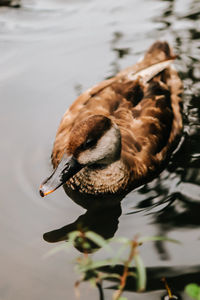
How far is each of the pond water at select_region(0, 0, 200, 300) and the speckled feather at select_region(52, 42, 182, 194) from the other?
17 centimetres

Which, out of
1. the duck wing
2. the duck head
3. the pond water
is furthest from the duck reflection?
the duck wing

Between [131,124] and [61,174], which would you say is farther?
[131,124]

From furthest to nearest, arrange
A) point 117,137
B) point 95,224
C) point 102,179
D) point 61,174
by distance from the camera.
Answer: point 102,179 → point 117,137 → point 95,224 → point 61,174

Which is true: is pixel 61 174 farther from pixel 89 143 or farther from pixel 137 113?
pixel 137 113

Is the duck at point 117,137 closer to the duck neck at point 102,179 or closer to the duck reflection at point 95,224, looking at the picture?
the duck neck at point 102,179

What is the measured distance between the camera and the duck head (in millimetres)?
4023

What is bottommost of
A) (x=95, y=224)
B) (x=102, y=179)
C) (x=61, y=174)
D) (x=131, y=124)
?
(x=95, y=224)

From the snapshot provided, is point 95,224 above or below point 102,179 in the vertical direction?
below

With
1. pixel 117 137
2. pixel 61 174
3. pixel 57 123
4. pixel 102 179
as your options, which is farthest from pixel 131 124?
pixel 57 123

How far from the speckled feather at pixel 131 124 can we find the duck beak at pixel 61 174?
10 cm

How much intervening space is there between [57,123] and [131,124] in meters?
1.07

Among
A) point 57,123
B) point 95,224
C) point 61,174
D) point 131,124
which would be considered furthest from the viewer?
point 57,123

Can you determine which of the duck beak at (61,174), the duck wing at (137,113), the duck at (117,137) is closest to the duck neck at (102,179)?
the duck at (117,137)

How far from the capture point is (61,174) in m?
4.05
